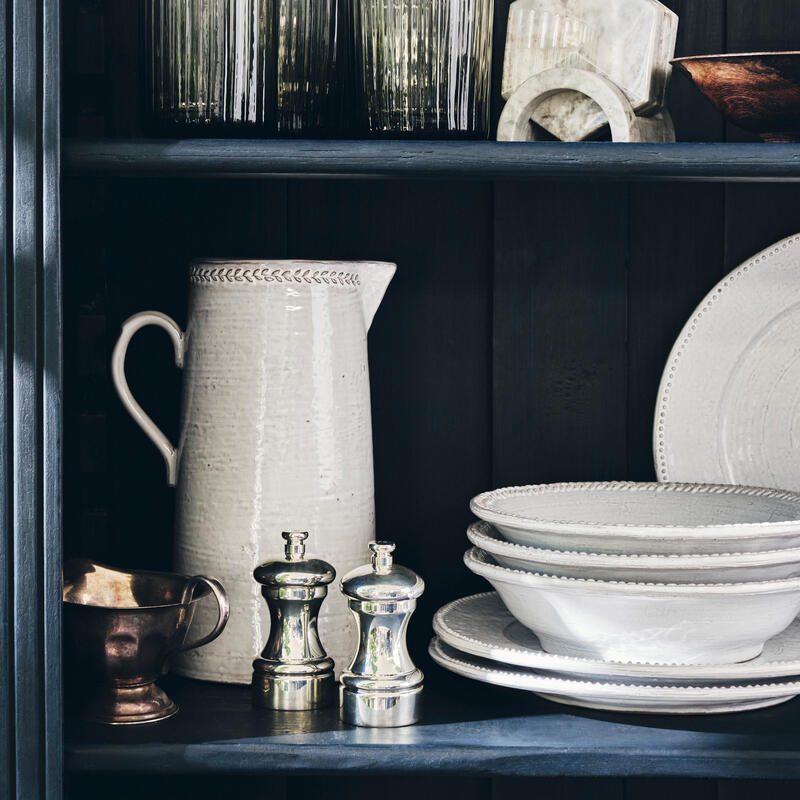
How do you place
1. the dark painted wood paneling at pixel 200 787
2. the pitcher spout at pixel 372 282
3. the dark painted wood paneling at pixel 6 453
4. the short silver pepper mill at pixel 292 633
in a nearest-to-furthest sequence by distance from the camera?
the dark painted wood paneling at pixel 6 453 < the short silver pepper mill at pixel 292 633 < the pitcher spout at pixel 372 282 < the dark painted wood paneling at pixel 200 787

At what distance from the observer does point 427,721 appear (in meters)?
0.92

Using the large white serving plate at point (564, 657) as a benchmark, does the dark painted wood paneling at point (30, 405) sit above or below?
above

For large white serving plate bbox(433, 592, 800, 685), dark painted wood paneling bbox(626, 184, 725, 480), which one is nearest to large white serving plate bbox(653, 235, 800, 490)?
dark painted wood paneling bbox(626, 184, 725, 480)

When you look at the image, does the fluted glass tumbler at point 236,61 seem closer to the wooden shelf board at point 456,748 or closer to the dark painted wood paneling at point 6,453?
the dark painted wood paneling at point 6,453

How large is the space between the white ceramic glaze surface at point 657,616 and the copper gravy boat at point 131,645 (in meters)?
0.26

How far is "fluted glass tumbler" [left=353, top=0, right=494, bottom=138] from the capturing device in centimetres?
92

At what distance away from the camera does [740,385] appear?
3.78ft

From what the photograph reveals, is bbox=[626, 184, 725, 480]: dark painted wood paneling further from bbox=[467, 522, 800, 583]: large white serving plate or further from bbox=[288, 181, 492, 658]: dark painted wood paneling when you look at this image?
bbox=[467, 522, 800, 583]: large white serving plate

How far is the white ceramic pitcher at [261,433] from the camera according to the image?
99cm

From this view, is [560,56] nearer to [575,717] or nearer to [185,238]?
[185,238]

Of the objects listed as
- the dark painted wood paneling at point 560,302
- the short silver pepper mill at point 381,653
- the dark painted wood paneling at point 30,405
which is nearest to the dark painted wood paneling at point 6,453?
the dark painted wood paneling at point 30,405

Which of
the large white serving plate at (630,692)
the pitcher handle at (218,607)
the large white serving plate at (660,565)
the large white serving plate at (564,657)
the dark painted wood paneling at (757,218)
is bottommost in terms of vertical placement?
the large white serving plate at (630,692)

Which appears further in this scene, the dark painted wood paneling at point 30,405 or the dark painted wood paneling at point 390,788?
the dark painted wood paneling at point 390,788

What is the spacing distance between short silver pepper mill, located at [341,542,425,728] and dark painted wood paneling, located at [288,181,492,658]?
0.23 metres
